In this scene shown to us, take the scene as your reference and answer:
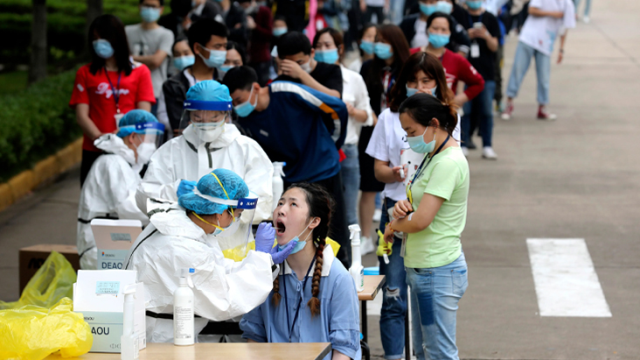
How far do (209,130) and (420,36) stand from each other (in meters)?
4.94

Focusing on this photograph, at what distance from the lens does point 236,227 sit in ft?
13.4

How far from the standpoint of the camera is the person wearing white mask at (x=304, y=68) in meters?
5.82

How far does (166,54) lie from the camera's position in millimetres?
8438

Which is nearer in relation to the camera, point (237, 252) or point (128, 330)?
point (128, 330)

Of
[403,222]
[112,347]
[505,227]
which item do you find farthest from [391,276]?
[505,227]

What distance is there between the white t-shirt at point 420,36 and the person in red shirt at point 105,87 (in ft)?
11.9

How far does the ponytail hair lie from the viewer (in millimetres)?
4109

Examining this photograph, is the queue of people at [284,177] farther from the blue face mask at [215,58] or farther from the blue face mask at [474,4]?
the blue face mask at [474,4]

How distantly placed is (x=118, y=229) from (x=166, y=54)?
409cm

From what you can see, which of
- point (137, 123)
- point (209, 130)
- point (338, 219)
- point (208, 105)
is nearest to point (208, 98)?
point (208, 105)

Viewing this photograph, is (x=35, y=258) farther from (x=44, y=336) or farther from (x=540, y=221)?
(x=540, y=221)

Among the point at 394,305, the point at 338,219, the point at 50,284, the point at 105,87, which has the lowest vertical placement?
the point at 50,284

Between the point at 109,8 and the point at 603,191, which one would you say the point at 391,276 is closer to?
the point at 603,191

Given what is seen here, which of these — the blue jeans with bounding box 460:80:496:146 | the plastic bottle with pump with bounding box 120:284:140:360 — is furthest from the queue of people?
the blue jeans with bounding box 460:80:496:146
